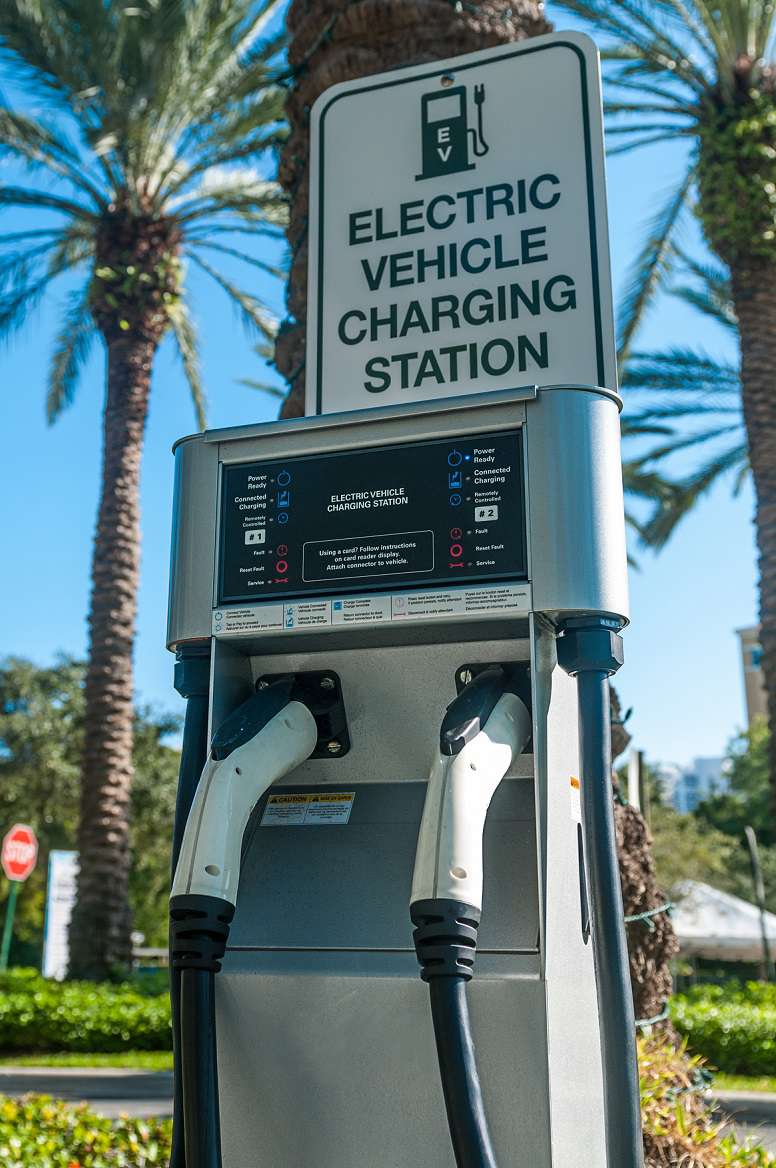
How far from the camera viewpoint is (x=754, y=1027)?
388 inches

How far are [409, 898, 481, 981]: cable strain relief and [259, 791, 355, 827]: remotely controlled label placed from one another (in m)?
0.34

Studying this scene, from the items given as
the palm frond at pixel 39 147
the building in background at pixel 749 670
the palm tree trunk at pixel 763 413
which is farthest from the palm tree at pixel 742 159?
the building in background at pixel 749 670

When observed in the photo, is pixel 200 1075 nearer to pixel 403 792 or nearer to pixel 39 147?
pixel 403 792

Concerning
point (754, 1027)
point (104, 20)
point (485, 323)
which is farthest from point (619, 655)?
point (104, 20)

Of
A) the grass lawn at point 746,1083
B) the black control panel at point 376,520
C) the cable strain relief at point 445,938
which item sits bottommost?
the grass lawn at point 746,1083

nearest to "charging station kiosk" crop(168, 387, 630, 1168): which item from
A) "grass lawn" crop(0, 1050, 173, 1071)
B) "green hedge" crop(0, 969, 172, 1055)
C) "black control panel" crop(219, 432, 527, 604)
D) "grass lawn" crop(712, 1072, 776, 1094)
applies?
"black control panel" crop(219, 432, 527, 604)

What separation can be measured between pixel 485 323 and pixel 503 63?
1.72ft

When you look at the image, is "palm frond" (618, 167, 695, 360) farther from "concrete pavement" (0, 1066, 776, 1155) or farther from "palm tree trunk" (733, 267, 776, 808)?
"concrete pavement" (0, 1066, 776, 1155)

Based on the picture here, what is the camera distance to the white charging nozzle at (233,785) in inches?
57.7

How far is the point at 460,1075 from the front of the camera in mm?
1279

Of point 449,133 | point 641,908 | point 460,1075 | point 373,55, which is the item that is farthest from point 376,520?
point 373,55

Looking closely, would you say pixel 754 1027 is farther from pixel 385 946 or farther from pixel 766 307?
pixel 385 946

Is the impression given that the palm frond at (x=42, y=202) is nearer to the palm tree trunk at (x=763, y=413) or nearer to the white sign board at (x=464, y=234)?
the palm tree trunk at (x=763, y=413)

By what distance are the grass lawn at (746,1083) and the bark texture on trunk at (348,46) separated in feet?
23.8
